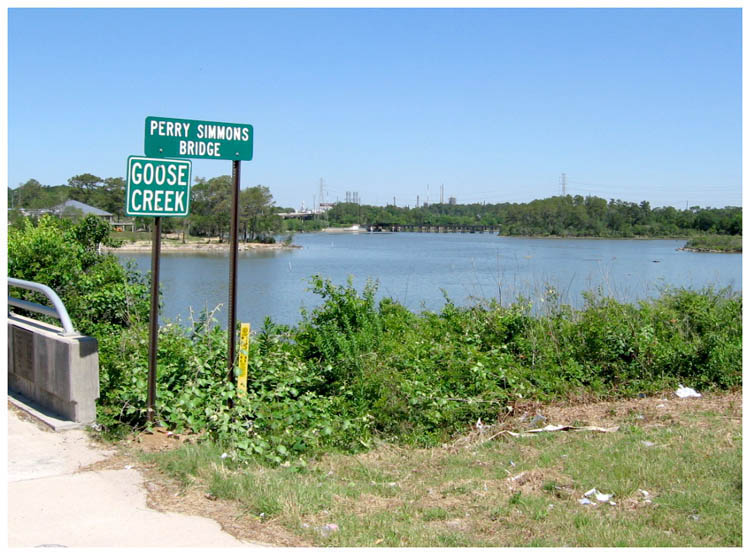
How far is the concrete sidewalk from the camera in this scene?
428cm

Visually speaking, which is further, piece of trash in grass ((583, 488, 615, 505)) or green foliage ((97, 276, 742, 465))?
green foliage ((97, 276, 742, 465))

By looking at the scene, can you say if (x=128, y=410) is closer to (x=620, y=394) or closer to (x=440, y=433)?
(x=440, y=433)

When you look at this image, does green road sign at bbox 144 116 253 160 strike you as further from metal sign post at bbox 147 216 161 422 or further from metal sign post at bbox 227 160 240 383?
metal sign post at bbox 147 216 161 422

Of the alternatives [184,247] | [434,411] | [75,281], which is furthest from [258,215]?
[434,411]

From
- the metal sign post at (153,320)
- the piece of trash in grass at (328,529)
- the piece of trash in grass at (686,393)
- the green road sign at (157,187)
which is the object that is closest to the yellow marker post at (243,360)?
the metal sign post at (153,320)

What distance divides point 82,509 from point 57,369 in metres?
2.40

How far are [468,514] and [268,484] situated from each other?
1.32 m

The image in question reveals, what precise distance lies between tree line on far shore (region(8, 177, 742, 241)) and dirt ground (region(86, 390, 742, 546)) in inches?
2518

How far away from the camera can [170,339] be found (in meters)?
8.31

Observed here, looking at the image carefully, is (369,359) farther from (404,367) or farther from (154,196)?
(154,196)

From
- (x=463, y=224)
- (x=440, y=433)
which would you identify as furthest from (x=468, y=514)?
(x=463, y=224)

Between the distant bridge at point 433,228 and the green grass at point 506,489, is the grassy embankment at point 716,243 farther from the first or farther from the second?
the distant bridge at point 433,228

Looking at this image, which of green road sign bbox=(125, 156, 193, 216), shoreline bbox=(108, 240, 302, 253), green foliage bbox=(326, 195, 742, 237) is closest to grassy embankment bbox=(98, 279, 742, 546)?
green road sign bbox=(125, 156, 193, 216)

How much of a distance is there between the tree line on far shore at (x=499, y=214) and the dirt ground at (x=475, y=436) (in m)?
64.0
